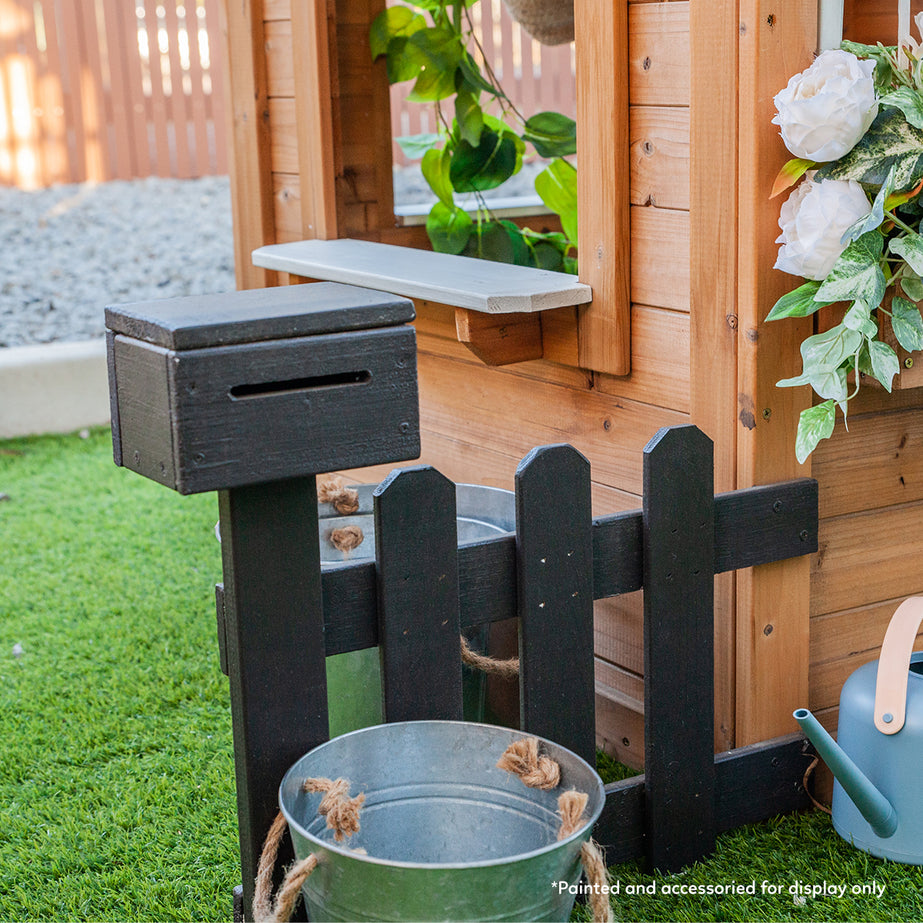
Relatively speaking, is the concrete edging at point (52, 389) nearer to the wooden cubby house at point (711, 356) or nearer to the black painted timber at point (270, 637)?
the wooden cubby house at point (711, 356)

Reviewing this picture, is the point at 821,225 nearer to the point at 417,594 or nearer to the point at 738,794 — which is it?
the point at 417,594

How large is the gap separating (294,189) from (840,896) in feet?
5.85

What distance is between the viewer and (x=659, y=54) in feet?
5.50

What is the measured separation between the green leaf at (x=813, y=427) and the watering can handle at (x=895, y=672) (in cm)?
27

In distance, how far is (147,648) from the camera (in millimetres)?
2467

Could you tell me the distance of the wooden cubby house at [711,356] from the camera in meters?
1.57

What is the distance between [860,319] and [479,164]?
46.9 inches

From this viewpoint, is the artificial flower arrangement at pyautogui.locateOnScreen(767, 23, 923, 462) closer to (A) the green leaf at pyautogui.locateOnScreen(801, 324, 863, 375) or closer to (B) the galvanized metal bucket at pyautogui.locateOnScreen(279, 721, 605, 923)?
(A) the green leaf at pyautogui.locateOnScreen(801, 324, 863, 375)

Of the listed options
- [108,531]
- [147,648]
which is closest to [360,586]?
[147,648]

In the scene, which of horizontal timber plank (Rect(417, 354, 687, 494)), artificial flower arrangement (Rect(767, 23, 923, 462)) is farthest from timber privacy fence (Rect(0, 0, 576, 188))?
artificial flower arrangement (Rect(767, 23, 923, 462))

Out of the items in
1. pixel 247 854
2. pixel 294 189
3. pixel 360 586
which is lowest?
pixel 247 854

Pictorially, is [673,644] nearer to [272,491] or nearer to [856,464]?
[856,464]

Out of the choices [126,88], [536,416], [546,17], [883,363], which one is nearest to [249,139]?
[546,17]

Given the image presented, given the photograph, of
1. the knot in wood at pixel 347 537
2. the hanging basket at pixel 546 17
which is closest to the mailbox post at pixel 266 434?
the knot in wood at pixel 347 537
